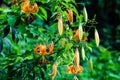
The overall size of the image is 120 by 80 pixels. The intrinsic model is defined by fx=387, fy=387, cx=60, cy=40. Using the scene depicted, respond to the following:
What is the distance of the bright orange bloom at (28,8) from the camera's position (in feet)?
6.48

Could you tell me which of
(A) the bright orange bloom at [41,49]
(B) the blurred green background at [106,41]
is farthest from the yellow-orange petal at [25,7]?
(B) the blurred green background at [106,41]

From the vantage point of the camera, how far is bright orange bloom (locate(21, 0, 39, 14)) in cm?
198

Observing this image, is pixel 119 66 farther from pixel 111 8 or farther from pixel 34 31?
pixel 111 8

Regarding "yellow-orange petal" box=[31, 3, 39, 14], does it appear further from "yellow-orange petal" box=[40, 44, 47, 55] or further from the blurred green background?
the blurred green background

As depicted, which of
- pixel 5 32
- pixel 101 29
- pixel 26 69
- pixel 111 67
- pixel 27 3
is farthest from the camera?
pixel 101 29

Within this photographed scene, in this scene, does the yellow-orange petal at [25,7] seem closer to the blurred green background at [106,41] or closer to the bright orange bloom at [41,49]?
the bright orange bloom at [41,49]

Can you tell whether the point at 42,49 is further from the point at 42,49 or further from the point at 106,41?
the point at 106,41

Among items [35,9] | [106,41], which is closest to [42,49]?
[35,9]

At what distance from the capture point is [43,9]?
2.11 metres

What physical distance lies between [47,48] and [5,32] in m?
0.25

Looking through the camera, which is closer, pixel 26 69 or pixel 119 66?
pixel 26 69

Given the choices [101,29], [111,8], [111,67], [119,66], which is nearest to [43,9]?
[111,67]

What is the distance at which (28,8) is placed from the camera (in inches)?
78.2

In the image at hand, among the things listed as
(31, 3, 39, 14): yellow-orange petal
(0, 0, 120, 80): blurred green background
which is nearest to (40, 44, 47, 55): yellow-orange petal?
(31, 3, 39, 14): yellow-orange petal
